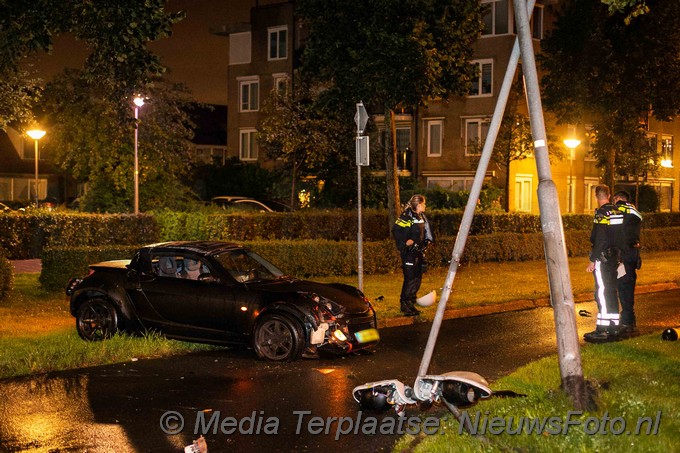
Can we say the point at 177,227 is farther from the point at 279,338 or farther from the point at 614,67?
the point at 614,67

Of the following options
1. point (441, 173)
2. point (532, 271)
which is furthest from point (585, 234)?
point (441, 173)

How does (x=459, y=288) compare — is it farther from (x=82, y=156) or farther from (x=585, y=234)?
(x=82, y=156)

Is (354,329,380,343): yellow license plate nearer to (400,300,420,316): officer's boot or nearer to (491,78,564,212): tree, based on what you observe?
(400,300,420,316): officer's boot

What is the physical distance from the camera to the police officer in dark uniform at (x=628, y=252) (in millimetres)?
12320

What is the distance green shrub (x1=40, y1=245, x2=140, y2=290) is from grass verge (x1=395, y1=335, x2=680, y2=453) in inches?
367

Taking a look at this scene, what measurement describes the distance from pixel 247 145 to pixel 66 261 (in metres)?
36.6

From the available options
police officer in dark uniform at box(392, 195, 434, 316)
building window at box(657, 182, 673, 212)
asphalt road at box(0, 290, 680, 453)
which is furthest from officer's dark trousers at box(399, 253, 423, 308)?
building window at box(657, 182, 673, 212)

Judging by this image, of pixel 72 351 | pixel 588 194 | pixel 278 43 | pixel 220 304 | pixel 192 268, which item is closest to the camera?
pixel 72 351

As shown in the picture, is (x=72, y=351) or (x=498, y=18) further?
(x=498, y=18)

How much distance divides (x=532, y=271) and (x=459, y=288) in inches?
197

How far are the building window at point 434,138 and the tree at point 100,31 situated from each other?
31.9 meters

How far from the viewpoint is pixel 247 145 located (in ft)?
172

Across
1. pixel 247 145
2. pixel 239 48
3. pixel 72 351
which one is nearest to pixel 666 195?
pixel 247 145

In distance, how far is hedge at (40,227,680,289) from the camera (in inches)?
644
